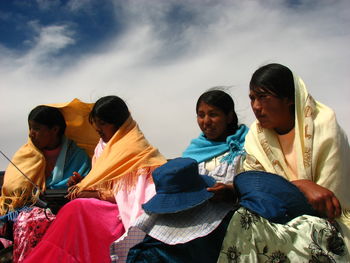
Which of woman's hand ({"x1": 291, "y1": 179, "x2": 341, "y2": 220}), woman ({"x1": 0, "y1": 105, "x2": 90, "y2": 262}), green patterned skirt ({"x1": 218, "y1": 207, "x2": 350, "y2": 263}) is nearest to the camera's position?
green patterned skirt ({"x1": 218, "y1": 207, "x2": 350, "y2": 263})

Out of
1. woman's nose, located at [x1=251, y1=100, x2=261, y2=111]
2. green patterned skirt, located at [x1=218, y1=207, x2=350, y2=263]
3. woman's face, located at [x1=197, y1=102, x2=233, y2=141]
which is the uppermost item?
woman's nose, located at [x1=251, y1=100, x2=261, y2=111]

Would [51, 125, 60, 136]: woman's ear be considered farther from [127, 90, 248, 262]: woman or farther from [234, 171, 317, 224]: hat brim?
[234, 171, 317, 224]: hat brim

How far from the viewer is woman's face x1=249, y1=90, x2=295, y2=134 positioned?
254 cm

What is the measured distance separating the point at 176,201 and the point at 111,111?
2.02 metres

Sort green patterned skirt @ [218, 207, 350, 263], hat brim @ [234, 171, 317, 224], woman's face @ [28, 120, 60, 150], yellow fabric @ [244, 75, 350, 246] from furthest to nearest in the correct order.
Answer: woman's face @ [28, 120, 60, 150], yellow fabric @ [244, 75, 350, 246], hat brim @ [234, 171, 317, 224], green patterned skirt @ [218, 207, 350, 263]

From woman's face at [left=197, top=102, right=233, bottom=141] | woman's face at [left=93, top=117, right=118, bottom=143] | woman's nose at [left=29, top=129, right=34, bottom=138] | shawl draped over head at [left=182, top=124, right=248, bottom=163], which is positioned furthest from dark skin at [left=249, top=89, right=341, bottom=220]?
woman's nose at [left=29, top=129, right=34, bottom=138]

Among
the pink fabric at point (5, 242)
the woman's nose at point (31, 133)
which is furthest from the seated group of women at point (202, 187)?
the pink fabric at point (5, 242)

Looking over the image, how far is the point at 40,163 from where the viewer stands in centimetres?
381

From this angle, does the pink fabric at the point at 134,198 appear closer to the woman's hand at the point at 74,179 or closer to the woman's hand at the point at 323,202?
the woman's hand at the point at 74,179

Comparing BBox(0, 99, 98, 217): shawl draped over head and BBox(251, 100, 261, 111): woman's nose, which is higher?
BBox(251, 100, 261, 111): woman's nose

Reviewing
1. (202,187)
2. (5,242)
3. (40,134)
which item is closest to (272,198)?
(202,187)

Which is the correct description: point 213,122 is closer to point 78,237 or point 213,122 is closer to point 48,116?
point 78,237

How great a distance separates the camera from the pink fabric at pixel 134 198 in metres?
3.02

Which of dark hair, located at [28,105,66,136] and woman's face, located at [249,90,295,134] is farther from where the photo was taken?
dark hair, located at [28,105,66,136]
